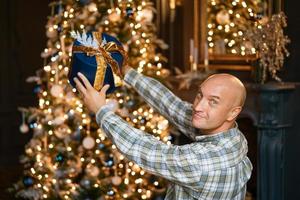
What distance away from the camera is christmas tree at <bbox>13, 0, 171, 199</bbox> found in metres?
4.08

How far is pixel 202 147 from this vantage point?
1977 mm

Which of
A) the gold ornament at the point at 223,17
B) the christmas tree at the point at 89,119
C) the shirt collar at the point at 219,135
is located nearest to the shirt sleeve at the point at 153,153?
the shirt collar at the point at 219,135

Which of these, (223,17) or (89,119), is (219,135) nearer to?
(89,119)

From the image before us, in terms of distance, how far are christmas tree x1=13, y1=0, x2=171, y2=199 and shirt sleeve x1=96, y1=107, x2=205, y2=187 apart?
2.03 m

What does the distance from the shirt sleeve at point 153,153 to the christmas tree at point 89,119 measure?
2034 mm

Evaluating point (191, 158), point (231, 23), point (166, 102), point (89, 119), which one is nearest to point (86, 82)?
point (191, 158)

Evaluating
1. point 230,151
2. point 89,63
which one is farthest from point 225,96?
point 89,63

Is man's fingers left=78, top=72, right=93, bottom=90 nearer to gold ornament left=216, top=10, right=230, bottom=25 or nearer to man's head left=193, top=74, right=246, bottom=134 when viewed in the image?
man's head left=193, top=74, right=246, bottom=134

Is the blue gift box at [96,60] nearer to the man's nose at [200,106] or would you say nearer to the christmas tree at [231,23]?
the man's nose at [200,106]

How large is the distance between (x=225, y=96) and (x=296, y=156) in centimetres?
213

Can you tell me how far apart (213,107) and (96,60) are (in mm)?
435

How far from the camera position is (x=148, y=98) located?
252 cm

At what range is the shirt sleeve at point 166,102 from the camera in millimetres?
2413

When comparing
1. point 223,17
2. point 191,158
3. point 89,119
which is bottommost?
point 89,119
